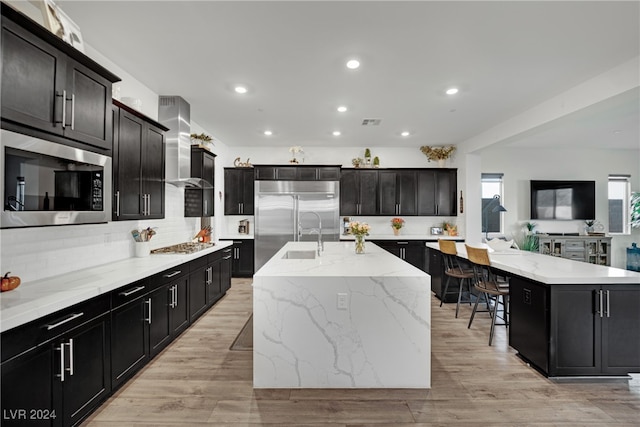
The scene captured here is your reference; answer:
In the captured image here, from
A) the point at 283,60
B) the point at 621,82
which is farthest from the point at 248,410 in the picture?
the point at 621,82

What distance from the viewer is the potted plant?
661cm

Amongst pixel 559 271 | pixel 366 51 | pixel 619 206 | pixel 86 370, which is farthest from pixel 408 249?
pixel 86 370

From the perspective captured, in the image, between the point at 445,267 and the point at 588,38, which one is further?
the point at 445,267

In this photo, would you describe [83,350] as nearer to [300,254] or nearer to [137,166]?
[137,166]

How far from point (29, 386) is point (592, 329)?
3.92 m

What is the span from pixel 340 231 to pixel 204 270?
3284mm

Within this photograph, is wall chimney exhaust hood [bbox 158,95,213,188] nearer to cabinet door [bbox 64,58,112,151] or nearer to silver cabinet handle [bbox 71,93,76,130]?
cabinet door [bbox 64,58,112,151]

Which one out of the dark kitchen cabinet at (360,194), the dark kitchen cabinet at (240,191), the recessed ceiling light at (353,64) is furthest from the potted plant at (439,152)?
the recessed ceiling light at (353,64)

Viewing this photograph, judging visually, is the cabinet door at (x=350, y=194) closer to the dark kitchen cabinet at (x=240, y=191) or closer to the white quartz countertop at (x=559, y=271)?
the dark kitchen cabinet at (x=240, y=191)

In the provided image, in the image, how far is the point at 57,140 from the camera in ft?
6.26

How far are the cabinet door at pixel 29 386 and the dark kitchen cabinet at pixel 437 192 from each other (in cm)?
622

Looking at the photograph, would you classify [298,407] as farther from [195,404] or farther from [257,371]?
[195,404]

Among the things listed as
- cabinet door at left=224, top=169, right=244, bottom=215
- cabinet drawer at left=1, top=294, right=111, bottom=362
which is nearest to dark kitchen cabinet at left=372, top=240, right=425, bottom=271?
cabinet door at left=224, top=169, right=244, bottom=215

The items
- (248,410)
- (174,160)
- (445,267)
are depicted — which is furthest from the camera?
(445,267)
